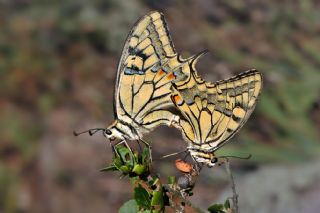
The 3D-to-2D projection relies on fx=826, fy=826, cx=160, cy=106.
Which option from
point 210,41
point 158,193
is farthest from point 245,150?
point 158,193

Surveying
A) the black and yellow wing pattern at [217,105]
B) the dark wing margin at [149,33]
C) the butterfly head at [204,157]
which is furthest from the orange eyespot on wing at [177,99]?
the butterfly head at [204,157]

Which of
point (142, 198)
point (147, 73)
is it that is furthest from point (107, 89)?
point (142, 198)

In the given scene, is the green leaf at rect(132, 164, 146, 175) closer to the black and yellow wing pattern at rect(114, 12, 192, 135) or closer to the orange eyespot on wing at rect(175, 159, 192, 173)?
the orange eyespot on wing at rect(175, 159, 192, 173)

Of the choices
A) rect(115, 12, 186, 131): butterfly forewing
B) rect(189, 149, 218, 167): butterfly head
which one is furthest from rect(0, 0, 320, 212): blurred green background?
rect(189, 149, 218, 167): butterfly head

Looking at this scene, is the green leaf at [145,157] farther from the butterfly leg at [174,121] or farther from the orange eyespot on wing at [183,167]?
the butterfly leg at [174,121]

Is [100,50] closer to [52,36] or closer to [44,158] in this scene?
[52,36]

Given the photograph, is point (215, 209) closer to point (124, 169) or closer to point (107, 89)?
point (124, 169)
